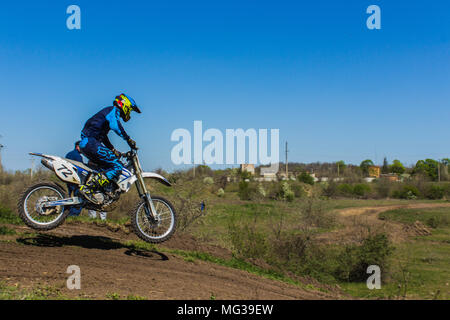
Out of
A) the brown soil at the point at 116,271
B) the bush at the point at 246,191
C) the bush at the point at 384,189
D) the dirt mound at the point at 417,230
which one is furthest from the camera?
the bush at the point at 384,189

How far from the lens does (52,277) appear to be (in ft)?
23.1

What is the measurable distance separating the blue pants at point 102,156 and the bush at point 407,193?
187ft

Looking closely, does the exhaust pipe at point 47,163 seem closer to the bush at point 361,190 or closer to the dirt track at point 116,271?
the dirt track at point 116,271

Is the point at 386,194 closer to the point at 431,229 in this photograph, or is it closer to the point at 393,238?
the point at 431,229

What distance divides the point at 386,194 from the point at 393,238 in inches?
1410

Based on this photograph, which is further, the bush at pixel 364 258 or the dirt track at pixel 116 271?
the bush at pixel 364 258

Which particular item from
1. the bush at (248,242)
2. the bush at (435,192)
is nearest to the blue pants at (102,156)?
the bush at (248,242)

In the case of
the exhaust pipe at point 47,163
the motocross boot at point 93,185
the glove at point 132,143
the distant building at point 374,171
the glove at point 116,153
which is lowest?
the distant building at point 374,171

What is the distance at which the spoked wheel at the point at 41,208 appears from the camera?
841cm

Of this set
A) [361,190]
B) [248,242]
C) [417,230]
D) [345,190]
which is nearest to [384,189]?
[361,190]

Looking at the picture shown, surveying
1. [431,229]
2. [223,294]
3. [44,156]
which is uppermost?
[44,156]

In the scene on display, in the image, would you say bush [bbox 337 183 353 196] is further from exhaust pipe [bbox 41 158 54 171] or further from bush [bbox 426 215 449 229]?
exhaust pipe [bbox 41 158 54 171]
